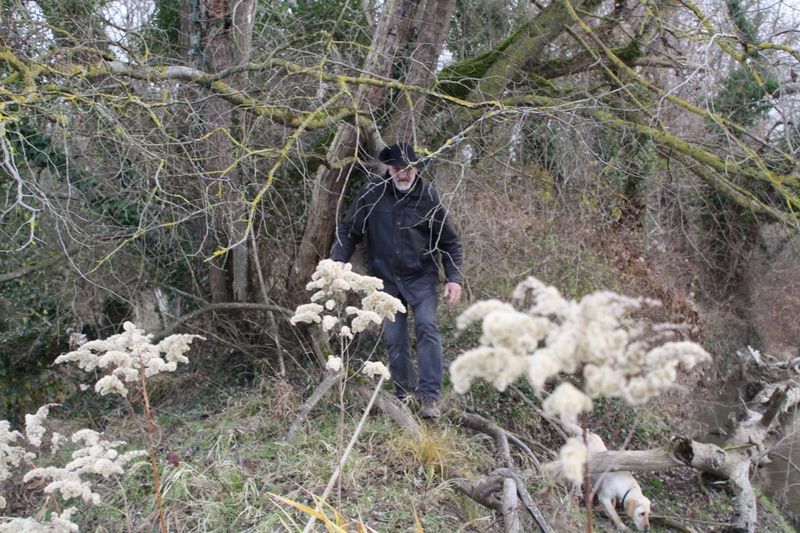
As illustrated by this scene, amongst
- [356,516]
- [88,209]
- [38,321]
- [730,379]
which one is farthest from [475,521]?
[730,379]

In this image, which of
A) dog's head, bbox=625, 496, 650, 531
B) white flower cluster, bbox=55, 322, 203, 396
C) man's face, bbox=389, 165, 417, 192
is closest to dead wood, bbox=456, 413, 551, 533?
dog's head, bbox=625, 496, 650, 531

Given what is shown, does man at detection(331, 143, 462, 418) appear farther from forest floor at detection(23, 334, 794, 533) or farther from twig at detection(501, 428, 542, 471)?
twig at detection(501, 428, 542, 471)

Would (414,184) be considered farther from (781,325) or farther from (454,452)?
(781,325)

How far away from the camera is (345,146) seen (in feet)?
18.6

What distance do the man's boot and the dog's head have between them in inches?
60.9

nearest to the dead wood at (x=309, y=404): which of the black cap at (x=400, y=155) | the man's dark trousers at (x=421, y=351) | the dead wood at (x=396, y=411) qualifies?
the dead wood at (x=396, y=411)

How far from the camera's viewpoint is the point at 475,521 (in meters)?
3.63

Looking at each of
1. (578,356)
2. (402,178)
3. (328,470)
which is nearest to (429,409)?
(328,470)

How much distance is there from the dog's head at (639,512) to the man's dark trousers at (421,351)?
63.9 inches

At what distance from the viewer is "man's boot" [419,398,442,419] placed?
15.9 ft

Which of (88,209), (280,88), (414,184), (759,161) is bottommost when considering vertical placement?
(88,209)

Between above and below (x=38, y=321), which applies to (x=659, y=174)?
above

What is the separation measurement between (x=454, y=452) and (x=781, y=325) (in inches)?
354

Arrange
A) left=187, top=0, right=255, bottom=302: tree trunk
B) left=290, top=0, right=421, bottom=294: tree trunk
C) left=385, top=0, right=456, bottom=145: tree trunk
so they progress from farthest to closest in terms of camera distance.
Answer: left=385, top=0, right=456, bottom=145: tree trunk
left=290, top=0, right=421, bottom=294: tree trunk
left=187, top=0, right=255, bottom=302: tree trunk
